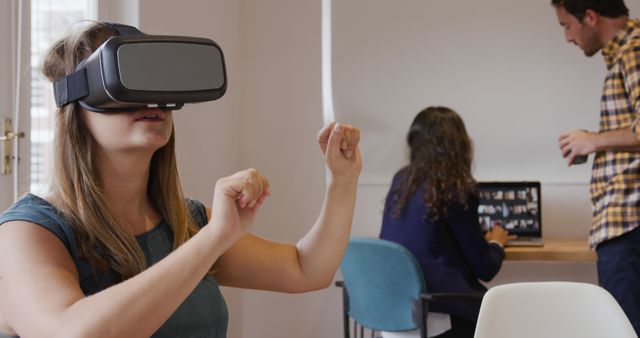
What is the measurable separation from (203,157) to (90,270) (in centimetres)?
209

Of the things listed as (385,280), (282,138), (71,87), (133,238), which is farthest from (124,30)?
(282,138)

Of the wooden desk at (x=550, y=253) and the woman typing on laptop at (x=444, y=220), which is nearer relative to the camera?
the woman typing on laptop at (x=444, y=220)

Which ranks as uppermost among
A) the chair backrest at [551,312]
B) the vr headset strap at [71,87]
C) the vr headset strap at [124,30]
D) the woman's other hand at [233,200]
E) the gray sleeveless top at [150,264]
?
the vr headset strap at [124,30]

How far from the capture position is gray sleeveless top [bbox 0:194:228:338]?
1.09 meters

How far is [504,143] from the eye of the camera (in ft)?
11.4

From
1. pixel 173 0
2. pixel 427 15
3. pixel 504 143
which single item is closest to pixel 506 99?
pixel 504 143

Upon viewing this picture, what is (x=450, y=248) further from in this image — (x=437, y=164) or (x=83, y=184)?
(x=83, y=184)

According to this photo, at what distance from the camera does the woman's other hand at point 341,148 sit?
1186 mm

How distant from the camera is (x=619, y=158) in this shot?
229 centimetres

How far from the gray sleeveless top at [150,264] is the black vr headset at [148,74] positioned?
160mm

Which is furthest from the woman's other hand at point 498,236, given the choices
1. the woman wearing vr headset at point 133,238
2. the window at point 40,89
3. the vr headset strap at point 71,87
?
the vr headset strap at point 71,87

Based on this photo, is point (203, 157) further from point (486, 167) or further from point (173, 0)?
point (486, 167)

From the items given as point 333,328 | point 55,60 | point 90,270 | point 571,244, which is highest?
point 55,60

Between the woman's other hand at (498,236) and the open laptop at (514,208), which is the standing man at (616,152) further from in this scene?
the open laptop at (514,208)
